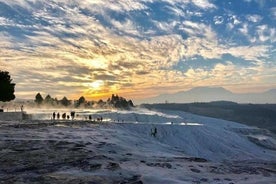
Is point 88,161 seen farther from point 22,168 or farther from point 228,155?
point 228,155

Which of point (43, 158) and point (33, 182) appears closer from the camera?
point (33, 182)

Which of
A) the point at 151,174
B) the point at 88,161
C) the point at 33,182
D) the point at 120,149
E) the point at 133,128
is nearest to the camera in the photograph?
the point at 33,182

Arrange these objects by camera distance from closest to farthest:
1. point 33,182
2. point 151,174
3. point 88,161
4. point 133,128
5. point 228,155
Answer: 1. point 33,182
2. point 151,174
3. point 88,161
4. point 133,128
5. point 228,155

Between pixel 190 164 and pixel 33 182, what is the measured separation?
422 inches

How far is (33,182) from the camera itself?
17.6 m

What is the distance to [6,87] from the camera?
280 feet

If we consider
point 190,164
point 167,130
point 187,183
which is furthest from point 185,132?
point 187,183

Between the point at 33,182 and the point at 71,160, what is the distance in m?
6.09

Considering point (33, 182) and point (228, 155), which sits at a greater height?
point (33, 182)

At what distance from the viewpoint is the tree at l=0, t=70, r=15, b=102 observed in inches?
3342

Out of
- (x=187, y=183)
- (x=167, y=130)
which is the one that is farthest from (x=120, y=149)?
(x=167, y=130)

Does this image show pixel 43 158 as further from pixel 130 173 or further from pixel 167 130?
pixel 167 130

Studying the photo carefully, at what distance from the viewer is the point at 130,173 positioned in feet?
66.0

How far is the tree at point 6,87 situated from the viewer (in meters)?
84.9
